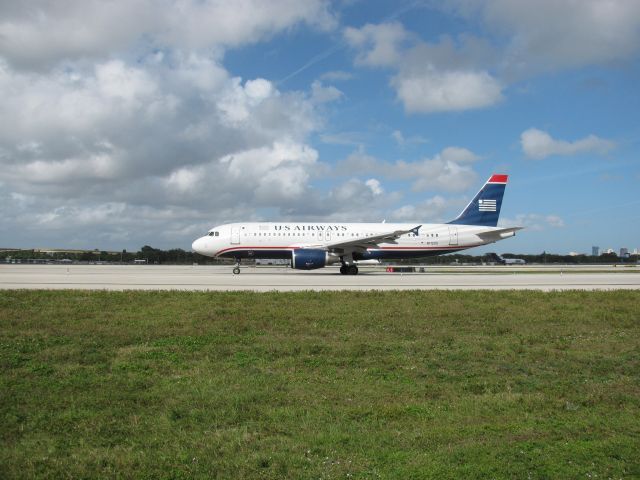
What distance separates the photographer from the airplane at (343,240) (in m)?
34.7

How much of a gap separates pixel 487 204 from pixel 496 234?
323 centimetres

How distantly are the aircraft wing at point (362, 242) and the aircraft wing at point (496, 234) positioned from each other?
8.44 metres

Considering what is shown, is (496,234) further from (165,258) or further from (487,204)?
(165,258)

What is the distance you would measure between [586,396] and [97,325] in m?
9.97

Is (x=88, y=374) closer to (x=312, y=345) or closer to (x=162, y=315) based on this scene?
(x=312, y=345)

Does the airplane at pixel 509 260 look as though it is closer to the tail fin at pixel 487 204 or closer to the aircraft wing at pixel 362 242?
the tail fin at pixel 487 204

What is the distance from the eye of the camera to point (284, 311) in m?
14.3

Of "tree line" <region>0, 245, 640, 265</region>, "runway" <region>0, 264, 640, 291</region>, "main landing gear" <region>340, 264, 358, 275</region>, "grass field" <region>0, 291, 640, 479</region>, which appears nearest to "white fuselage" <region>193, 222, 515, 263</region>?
"main landing gear" <region>340, 264, 358, 275</region>

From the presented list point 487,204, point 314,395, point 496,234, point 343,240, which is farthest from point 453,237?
point 314,395

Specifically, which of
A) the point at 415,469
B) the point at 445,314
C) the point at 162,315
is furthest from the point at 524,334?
the point at 162,315

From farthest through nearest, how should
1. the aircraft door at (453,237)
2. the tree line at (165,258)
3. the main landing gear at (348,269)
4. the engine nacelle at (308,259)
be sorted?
the tree line at (165,258), the aircraft door at (453,237), the main landing gear at (348,269), the engine nacelle at (308,259)

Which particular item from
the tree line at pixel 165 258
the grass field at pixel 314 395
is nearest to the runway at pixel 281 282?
the grass field at pixel 314 395

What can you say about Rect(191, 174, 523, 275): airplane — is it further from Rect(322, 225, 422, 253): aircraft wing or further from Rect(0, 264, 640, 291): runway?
Rect(0, 264, 640, 291): runway

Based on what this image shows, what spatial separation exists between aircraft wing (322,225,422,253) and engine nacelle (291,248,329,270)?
1858 mm
